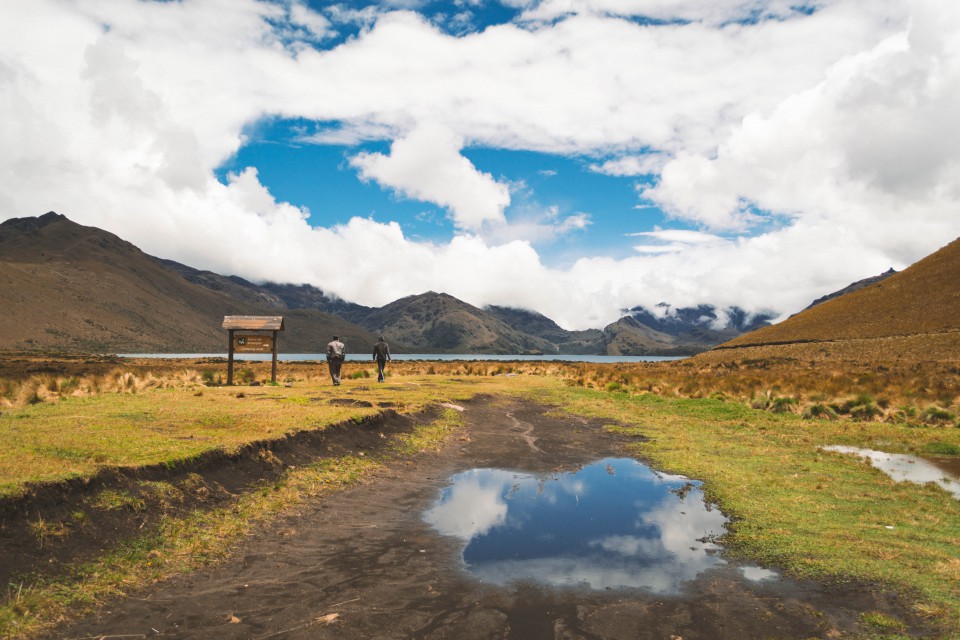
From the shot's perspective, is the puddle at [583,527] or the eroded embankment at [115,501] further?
the puddle at [583,527]

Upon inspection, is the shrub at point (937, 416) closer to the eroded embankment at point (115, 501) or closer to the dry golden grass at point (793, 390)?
the dry golden grass at point (793, 390)

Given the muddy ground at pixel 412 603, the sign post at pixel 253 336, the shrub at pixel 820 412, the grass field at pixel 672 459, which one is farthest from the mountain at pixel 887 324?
the muddy ground at pixel 412 603

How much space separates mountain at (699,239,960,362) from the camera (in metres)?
54.5

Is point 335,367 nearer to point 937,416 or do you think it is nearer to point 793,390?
point 793,390

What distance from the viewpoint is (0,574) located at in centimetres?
621

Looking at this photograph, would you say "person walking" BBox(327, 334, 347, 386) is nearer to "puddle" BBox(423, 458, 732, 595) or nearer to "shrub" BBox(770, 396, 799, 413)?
"puddle" BBox(423, 458, 732, 595)

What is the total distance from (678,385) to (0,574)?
33.6 meters

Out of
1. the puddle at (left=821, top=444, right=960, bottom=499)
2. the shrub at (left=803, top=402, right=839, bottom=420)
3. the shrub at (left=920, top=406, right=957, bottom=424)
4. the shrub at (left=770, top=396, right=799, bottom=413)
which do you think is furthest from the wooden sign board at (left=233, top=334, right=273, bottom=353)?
the shrub at (left=920, top=406, right=957, bottom=424)

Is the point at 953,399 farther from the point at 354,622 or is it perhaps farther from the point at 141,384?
the point at 141,384

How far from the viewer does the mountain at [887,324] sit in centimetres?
5450

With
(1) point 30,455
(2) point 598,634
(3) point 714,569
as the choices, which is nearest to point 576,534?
(3) point 714,569

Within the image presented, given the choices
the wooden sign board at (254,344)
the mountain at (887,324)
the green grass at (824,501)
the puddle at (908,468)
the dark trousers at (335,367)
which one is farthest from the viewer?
the mountain at (887,324)

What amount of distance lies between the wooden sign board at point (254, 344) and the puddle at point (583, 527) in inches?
763

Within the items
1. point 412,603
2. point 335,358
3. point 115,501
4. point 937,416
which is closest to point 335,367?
point 335,358
